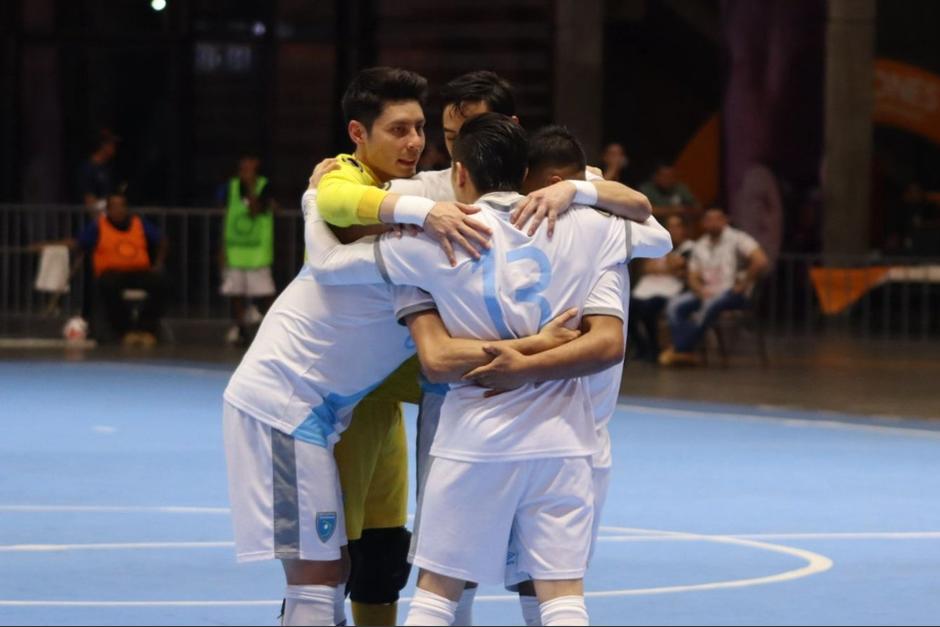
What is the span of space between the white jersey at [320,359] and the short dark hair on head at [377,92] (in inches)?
20.4

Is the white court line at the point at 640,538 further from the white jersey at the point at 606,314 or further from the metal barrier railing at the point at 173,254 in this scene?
the metal barrier railing at the point at 173,254

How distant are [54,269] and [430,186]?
16745mm

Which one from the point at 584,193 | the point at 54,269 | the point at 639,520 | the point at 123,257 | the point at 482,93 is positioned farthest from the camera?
the point at 54,269

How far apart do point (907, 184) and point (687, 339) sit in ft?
36.8

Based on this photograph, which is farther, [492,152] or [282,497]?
[282,497]

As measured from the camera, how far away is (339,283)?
6191 mm

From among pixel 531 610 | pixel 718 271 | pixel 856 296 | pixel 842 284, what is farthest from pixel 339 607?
pixel 842 284

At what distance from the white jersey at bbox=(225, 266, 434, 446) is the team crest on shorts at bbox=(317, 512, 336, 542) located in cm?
22

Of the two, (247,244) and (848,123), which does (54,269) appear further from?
(848,123)

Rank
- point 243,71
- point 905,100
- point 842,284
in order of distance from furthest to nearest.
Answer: point 905,100
point 243,71
point 842,284

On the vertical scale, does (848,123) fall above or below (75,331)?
above

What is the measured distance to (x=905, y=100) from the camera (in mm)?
29672

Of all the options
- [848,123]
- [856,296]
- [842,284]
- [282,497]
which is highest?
[848,123]

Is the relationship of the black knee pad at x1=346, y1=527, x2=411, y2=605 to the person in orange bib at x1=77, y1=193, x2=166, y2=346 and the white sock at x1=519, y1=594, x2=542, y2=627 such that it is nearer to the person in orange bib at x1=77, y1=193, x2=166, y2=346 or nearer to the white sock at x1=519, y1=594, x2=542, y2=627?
the white sock at x1=519, y1=594, x2=542, y2=627
